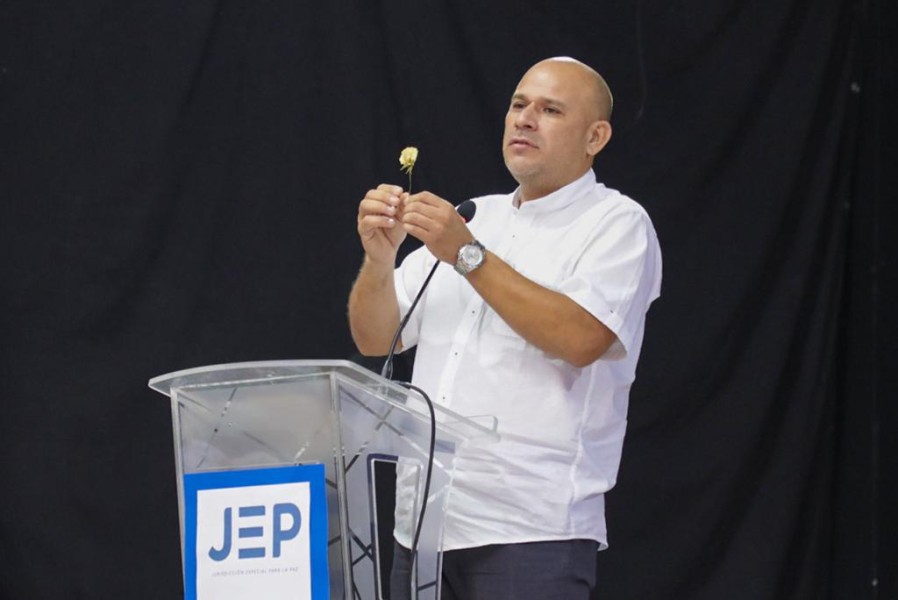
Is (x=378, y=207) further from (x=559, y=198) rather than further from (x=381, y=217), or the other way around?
(x=559, y=198)

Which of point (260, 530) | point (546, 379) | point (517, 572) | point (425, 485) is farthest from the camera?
point (546, 379)

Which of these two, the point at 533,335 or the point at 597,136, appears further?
the point at 597,136

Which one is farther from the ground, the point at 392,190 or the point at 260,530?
the point at 392,190

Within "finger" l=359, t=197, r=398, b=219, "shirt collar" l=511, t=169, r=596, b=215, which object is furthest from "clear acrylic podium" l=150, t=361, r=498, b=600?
"shirt collar" l=511, t=169, r=596, b=215

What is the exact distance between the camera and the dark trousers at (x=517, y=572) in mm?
1989

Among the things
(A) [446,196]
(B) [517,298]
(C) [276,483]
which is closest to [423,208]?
(B) [517,298]

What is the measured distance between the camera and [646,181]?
3.37 m

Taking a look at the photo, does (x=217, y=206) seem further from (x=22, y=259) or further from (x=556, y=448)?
(x=556, y=448)

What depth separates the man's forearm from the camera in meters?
2.29

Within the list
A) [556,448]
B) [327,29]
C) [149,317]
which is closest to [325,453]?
[556,448]

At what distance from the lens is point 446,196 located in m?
3.33

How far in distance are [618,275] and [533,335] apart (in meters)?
0.21

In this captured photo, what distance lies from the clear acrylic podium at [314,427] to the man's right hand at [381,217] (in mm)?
450

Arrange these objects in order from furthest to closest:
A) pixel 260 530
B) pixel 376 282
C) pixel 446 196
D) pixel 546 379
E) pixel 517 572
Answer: pixel 446 196 → pixel 376 282 → pixel 546 379 → pixel 517 572 → pixel 260 530
